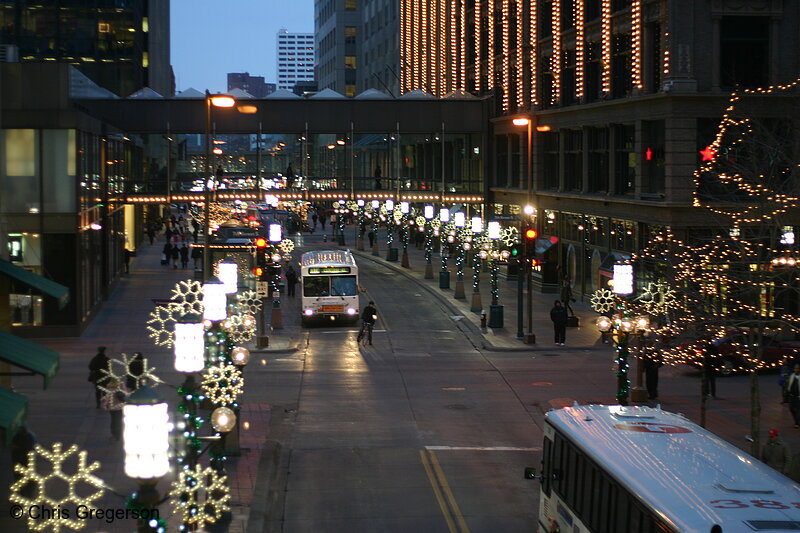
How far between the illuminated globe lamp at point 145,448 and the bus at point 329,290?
33.6 metres

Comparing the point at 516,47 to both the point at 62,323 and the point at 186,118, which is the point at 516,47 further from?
the point at 62,323

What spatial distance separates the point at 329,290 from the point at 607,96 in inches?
605

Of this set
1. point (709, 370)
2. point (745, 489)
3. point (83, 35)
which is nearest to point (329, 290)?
point (709, 370)

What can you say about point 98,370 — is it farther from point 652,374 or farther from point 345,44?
point 345,44

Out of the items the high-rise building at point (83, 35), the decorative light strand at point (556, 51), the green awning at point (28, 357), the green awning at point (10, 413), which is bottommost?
the green awning at point (10, 413)

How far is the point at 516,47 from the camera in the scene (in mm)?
63938

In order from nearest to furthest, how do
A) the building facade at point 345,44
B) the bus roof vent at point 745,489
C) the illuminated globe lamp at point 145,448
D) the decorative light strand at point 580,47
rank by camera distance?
the illuminated globe lamp at point 145,448, the bus roof vent at point 745,489, the decorative light strand at point 580,47, the building facade at point 345,44

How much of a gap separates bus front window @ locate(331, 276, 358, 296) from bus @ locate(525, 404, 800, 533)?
29716mm

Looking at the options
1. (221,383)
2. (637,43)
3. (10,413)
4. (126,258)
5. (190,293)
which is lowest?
(221,383)

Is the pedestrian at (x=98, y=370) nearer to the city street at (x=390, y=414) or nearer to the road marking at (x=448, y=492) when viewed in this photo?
the city street at (x=390, y=414)

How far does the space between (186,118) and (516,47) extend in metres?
20.1

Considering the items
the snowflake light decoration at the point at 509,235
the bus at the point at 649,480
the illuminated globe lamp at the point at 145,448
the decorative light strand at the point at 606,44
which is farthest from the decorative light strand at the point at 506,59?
the illuminated globe lamp at the point at 145,448

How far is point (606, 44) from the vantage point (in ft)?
159

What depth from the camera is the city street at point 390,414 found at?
19875 mm
